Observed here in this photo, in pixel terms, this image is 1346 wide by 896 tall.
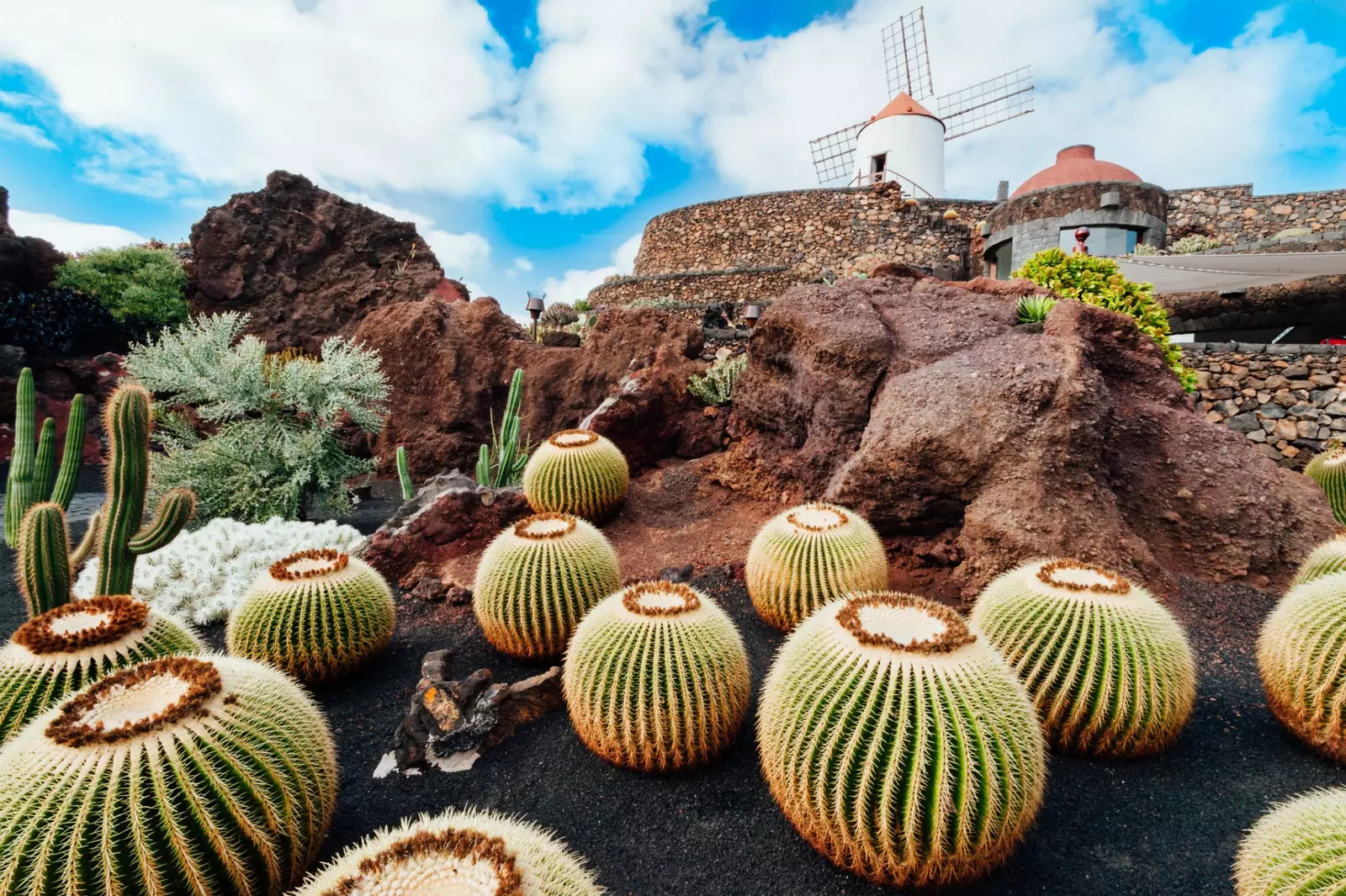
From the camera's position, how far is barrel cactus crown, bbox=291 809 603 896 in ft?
4.10

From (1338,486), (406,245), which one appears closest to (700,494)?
(1338,486)

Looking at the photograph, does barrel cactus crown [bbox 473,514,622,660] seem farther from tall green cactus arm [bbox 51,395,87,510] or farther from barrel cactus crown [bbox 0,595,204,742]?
tall green cactus arm [bbox 51,395,87,510]

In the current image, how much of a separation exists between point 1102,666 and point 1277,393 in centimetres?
1014

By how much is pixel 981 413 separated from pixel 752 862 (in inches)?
133

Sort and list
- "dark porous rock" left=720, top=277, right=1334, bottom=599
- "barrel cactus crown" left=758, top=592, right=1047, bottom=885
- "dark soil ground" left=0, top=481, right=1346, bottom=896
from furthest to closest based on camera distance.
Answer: "dark porous rock" left=720, top=277, right=1334, bottom=599
"dark soil ground" left=0, top=481, right=1346, bottom=896
"barrel cactus crown" left=758, top=592, right=1047, bottom=885

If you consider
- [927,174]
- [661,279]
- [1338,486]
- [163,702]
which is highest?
[927,174]

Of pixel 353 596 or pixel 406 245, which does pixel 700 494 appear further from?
pixel 406 245

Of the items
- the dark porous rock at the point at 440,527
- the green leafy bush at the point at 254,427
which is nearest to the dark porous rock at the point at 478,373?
the green leafy bush at the point at 254,427

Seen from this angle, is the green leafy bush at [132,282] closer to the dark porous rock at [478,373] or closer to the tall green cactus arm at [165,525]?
the dark porous rock at [478,373]

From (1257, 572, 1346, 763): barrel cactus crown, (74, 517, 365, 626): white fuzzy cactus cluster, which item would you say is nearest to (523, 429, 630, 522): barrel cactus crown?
(74, 517, 365, 626): white fuzzy cactus cluster

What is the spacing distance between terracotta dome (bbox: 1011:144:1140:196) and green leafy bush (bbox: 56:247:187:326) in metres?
23.0

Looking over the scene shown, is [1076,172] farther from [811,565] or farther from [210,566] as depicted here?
[210,566]

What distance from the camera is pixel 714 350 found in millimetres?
13453

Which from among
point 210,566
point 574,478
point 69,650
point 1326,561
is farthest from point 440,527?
point 1326,561
